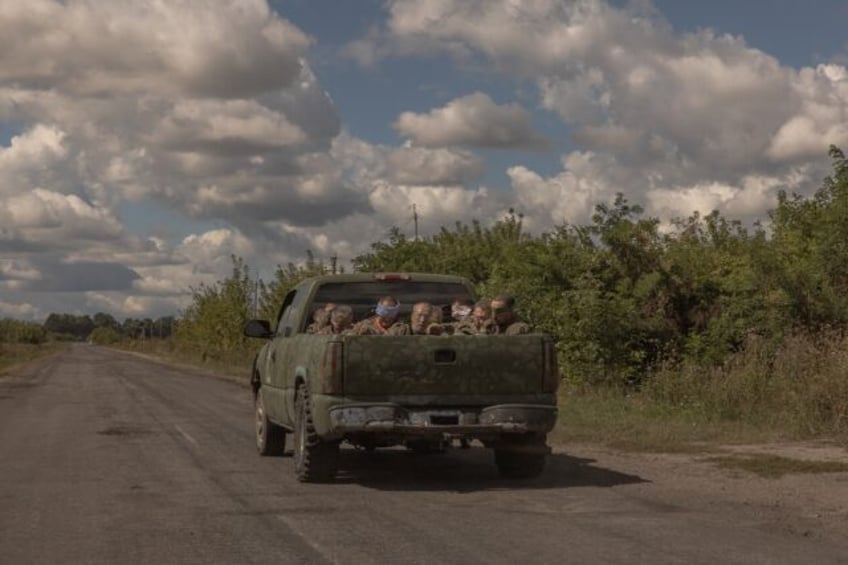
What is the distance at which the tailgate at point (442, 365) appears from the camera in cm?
983

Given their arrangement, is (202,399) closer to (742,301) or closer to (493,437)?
(742,301)

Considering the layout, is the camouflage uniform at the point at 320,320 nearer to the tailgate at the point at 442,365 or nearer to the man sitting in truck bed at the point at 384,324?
the man sitting in truck bed at the point at 384,324

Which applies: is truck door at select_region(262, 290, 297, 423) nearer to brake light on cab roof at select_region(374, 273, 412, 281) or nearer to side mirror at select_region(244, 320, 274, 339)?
side mirror at select_region(244, 320, 274, 339)

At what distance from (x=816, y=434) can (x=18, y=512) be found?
9.60m

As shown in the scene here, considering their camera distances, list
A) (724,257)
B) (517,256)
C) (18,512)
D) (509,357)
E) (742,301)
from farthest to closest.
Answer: (517,256)
(724,257)
(742,301)
(509,357)
(18,512)

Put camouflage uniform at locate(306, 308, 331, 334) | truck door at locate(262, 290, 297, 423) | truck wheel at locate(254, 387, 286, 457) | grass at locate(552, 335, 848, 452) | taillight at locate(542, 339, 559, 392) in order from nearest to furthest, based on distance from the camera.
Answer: taillight at locate(542, 339, 559, 392) → camouflage uniform at locate(306, 308, 331, 334) → truck door at locate(262, 290, 297, 423) → truck wheel at locate(254, 387, 286, 457) → grass at locate(552, 335, 848, 452)

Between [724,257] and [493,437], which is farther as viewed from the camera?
[724,257]

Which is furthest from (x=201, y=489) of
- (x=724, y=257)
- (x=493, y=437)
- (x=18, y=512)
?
(x=724, y=257)

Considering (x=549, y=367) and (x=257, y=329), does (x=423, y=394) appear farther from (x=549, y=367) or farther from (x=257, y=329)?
(x=257, y=329)

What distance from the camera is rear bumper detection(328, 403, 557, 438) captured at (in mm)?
9773

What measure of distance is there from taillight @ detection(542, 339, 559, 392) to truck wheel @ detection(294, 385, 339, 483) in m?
2.10

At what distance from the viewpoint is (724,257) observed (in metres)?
21.9

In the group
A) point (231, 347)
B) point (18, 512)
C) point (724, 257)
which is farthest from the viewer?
point (231, 347)

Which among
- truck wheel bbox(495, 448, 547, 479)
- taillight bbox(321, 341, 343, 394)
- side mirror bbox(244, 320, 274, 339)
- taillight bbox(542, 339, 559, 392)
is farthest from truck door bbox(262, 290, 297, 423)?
taillight bbox(542, 339, 559, 392)
